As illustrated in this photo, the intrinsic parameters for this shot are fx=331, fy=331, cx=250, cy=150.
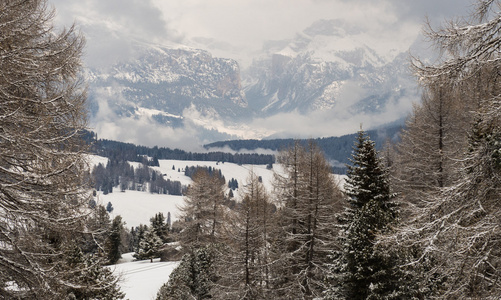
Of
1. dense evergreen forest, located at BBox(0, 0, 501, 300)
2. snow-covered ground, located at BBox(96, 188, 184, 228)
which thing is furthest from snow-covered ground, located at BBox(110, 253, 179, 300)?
snow-covered ground, located at BBox(96, 188, 184, 228)

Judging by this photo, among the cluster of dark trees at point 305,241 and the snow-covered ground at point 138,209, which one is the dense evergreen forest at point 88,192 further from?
the snow-covered ground at point 138,209

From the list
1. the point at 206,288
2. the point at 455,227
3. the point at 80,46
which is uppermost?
the point at 80,46

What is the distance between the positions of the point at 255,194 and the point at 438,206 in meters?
17.7

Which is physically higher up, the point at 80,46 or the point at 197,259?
the point at 80,46

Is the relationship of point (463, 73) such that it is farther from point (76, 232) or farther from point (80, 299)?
point (80, 299)

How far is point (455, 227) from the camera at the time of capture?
15.5ft

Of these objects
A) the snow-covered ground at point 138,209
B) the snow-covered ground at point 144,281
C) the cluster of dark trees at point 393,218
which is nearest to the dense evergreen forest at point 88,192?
the cluster of dark trees at point 393,218

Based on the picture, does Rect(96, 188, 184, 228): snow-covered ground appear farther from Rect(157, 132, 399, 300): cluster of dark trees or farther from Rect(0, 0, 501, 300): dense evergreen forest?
Rect(0, 0, 501, 300): dense evergreen forest

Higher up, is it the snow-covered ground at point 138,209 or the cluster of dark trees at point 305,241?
the cluster of dark trees at point 305,241

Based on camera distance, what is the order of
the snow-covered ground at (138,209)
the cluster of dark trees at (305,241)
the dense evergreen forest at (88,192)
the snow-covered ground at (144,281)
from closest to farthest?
the dense evergreen forest at (88,192) → the cluster of dark trees at (305,241) → the snow-covered ground at (144,281) → the snow-covered ground at (138,209)

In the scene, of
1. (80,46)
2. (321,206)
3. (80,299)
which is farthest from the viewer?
(321,206)

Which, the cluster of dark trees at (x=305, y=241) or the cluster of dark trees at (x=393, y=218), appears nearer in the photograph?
the cluster of dark trees at (x=393, y=218)

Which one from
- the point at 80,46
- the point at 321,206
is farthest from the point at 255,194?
the point at 80,46

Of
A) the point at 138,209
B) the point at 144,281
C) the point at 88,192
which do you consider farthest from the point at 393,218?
the point at 138,209
